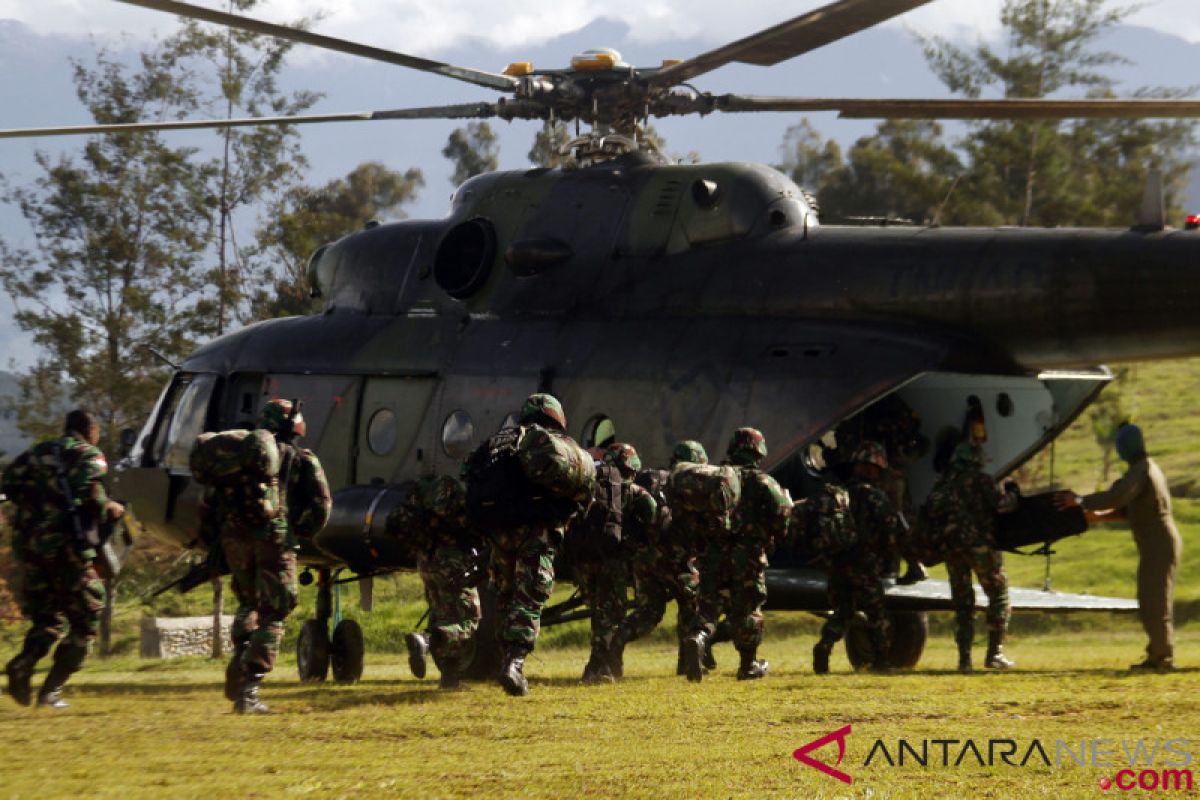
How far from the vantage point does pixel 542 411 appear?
10.6 m

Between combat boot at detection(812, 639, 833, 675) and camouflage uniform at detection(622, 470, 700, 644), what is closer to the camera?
camouflage uniform at detection(622, 470, 700, 644)

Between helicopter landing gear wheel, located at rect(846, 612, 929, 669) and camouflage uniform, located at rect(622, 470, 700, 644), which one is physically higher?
camouflage uniform, located at rect(622, 470, 700, 644)

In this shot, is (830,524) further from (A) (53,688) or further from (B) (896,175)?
(B) (896,175)

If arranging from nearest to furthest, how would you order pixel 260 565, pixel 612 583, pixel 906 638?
pixel 260 565 → pixel 612 583 → pixel 906 638

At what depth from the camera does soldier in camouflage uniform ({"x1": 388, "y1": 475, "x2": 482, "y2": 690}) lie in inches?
436

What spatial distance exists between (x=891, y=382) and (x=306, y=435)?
5513mm

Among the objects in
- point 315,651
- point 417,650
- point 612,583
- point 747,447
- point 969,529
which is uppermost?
point 747,447

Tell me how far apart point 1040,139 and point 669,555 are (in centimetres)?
2684

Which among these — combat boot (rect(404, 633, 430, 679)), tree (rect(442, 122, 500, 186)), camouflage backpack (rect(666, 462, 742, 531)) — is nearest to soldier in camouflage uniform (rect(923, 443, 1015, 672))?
camouflage backpack (rect(666, 462, 742, 531))

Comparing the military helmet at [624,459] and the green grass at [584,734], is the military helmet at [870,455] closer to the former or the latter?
the green grass at [584,734]

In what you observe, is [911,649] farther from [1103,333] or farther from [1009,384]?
[1103,333]

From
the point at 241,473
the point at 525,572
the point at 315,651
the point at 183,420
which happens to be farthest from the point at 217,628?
the point at 241,473

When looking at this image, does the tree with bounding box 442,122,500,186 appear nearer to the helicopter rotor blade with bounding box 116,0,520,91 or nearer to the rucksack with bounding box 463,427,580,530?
the helicopter rotor blade with bounding box 116,0,520,91

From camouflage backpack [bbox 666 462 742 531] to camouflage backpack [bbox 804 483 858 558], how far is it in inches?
37.8
